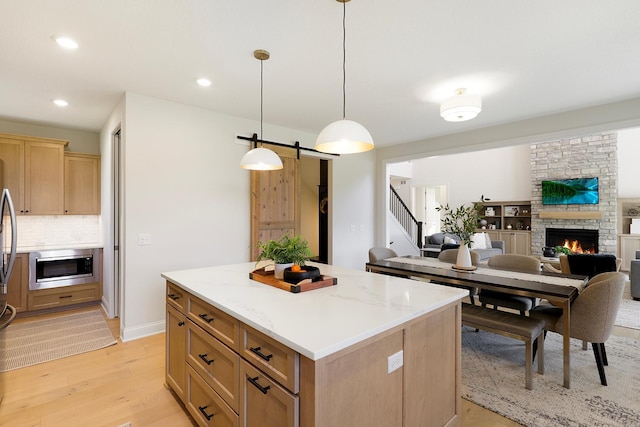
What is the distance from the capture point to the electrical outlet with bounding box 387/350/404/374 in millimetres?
1413

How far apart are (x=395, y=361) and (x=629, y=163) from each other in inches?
353

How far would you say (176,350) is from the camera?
222 cm

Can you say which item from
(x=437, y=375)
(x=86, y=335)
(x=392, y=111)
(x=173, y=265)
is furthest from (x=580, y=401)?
(x=86, y=335)

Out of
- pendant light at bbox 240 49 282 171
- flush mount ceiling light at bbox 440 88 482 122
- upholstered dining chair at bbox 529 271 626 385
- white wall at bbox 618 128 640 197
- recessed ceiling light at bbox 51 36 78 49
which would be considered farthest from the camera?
white wall at bbox 618 128 640 197

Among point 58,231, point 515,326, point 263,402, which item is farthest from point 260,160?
point 58,231

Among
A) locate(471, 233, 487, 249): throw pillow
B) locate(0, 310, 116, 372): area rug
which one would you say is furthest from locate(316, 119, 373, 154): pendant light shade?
locate(471, 233, 487, 249): throw pillow

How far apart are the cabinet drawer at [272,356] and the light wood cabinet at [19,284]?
4060 mm

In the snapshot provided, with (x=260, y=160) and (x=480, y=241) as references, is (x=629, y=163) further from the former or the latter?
(x=260, y=160)

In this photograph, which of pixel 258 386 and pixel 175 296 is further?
pixel 175 296

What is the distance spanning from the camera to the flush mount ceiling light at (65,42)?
90.0 inches

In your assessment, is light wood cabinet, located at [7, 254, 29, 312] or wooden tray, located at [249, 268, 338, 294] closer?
wooden tray, located at [249, 268, 338, 294]

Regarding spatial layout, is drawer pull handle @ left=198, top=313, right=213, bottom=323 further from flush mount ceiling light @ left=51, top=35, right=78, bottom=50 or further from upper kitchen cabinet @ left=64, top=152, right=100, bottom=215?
upper kitchen cabinet @ left=64, top=152, right=100, bottom=215

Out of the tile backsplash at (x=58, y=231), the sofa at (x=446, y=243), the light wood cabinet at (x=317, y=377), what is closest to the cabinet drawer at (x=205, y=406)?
the light wood cabinet at (x=317, y=377)

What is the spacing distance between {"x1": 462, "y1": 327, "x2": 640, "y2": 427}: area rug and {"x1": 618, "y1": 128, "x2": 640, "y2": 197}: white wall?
567cm
